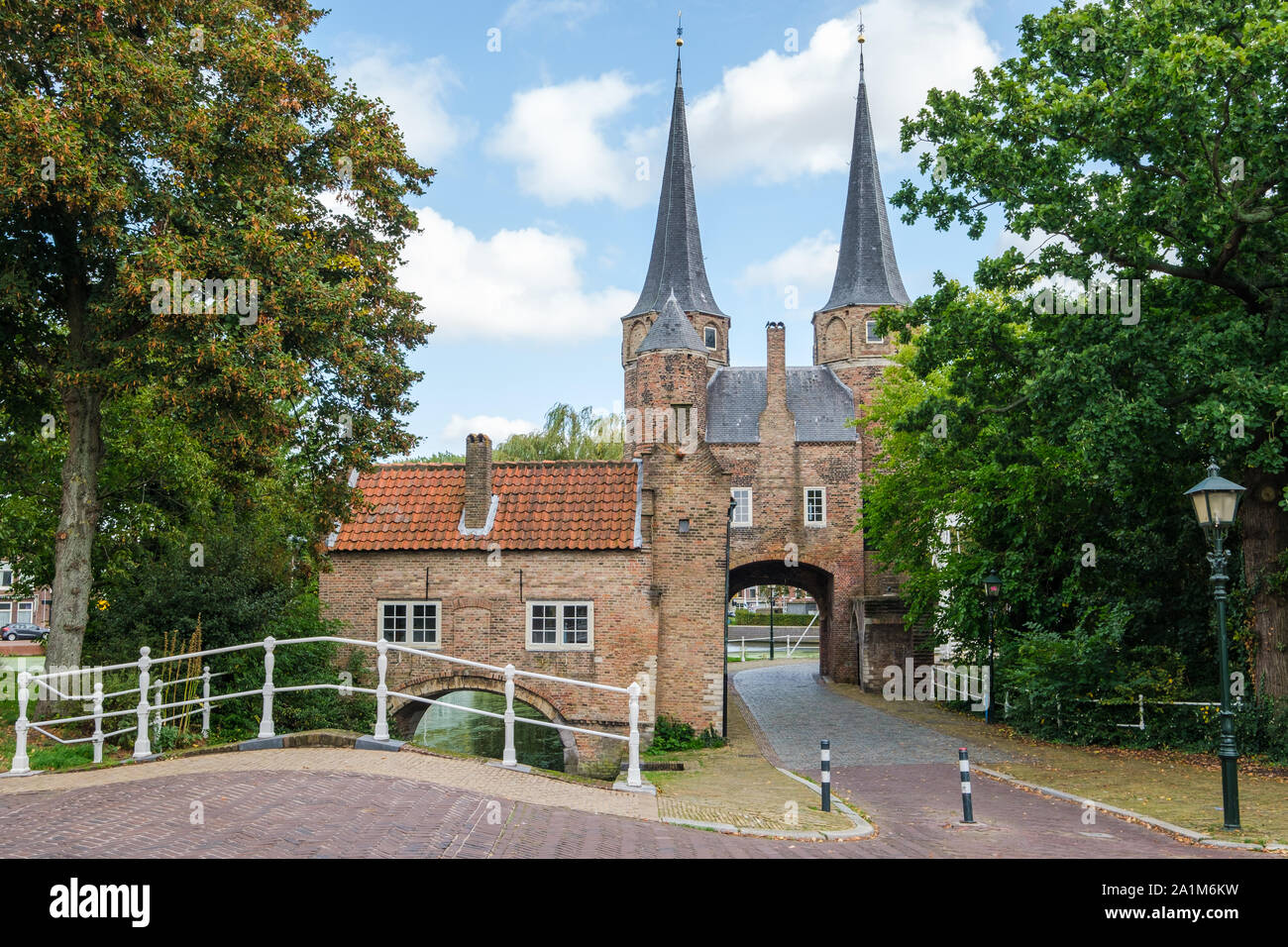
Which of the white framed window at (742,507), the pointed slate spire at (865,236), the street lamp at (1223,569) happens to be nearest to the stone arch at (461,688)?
the street lamp at (1223,569)

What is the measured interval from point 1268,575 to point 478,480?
14549 millimetres

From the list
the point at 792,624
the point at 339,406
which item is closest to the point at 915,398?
the point at 339,406

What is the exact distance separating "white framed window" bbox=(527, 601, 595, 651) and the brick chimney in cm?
220

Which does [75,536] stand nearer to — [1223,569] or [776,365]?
[1223,569]

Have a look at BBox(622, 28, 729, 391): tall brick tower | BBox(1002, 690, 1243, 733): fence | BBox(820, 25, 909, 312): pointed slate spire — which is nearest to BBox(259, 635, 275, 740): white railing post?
BBox(1002, 690, 1243, 733): fence

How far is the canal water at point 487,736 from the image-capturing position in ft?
79.4

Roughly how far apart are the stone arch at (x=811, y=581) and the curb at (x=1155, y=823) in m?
24.1

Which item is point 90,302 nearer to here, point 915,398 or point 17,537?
point 17,537

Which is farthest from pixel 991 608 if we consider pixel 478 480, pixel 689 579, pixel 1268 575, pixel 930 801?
pixel 478 480

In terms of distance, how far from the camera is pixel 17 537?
66.9 ft

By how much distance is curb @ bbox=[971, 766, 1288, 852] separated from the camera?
984 cm

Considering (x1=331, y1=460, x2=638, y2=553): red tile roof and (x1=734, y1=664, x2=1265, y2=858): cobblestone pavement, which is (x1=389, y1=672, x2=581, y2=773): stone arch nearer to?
(x1=331, y1=460, x2=638, y2=553): red tile roof

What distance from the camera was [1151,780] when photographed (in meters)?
14.4

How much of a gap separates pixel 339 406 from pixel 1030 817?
12.9 meters
